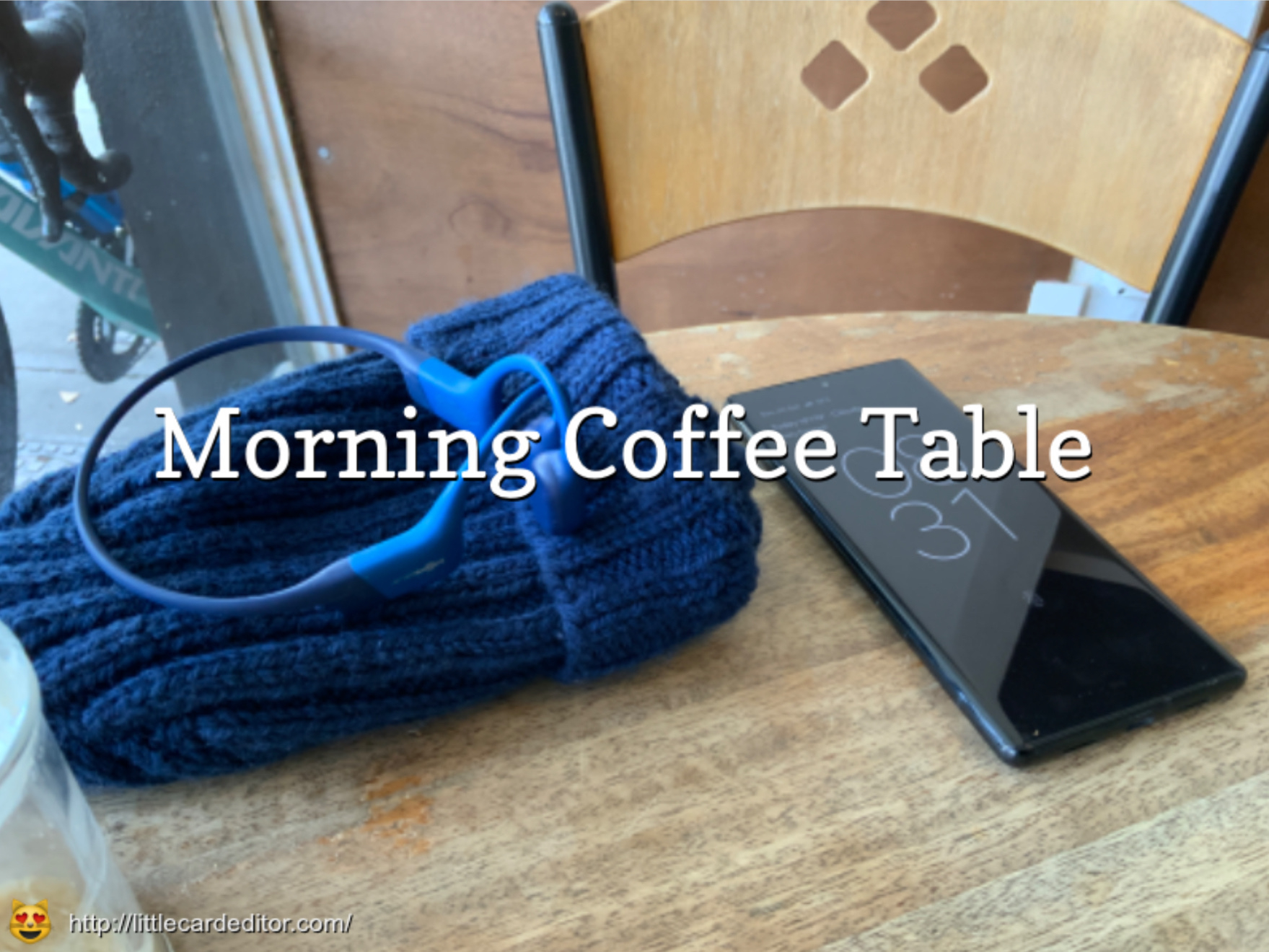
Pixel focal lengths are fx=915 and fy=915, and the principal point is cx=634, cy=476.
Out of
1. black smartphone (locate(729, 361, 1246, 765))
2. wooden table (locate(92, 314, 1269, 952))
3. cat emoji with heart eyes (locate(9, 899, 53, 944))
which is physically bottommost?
wooden table (locate(92, 314, 1269, 952))

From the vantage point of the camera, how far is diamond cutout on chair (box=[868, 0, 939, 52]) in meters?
0.67

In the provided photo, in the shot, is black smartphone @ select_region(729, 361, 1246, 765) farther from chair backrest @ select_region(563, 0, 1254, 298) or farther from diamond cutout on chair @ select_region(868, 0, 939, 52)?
diamond cutout on chair @ select_region(868, 0, 939, 52)

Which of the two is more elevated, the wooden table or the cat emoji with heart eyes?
the cat emoji with heart eyes

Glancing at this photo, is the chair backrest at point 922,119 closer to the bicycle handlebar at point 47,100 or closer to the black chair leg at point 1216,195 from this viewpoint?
the black chair leg at point 1216,195

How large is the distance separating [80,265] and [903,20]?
73 centimetres

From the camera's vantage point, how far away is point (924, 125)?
2.00ft

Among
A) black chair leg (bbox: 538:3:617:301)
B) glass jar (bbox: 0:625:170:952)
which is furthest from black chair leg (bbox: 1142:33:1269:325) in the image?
glass jar (bbox: 0:625:170:952)

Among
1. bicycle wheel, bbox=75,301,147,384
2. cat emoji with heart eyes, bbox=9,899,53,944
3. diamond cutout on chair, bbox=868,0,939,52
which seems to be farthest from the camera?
bicycle wheel, bbox=75,301,147,384

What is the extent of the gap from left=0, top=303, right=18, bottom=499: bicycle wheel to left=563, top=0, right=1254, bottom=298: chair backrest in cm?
51

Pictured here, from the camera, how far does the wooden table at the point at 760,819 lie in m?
0.27

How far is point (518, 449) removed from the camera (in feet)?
1.19

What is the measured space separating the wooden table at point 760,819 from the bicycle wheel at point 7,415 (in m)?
0.53

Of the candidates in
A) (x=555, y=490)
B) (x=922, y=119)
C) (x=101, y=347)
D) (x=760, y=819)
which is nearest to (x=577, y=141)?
(x=922, y=119)

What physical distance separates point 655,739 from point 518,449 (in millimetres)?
123
